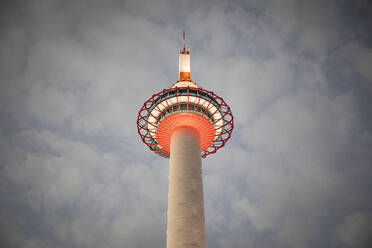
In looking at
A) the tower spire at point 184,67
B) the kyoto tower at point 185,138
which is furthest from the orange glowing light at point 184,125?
the tower spire at point 184,67

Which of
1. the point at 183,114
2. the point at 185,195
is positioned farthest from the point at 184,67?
the point at 185,195

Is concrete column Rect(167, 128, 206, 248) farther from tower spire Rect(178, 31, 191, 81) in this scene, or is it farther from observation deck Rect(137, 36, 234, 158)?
tower spire Rect(178, 31, 191, 81)

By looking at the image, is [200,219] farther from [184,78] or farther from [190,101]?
[184,78]

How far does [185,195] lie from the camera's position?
29984 mm

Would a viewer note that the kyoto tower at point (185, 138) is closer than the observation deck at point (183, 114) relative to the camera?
Yes

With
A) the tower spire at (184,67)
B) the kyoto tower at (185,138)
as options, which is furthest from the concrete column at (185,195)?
the tower spire at (184,67)

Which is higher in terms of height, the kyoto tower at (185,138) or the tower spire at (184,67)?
the tower spire at (184,67)

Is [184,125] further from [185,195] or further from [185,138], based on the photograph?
[185,195]

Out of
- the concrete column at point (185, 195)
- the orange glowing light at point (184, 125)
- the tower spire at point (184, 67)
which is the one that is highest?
the tower spire at point (184, 67)

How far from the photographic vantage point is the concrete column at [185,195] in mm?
27766

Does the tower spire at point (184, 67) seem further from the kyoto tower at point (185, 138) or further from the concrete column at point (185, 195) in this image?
the concrete column at point (185, 195)

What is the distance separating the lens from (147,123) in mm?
39781

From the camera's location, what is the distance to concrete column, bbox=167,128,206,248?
27766mm

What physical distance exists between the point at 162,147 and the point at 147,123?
4.08 metres
